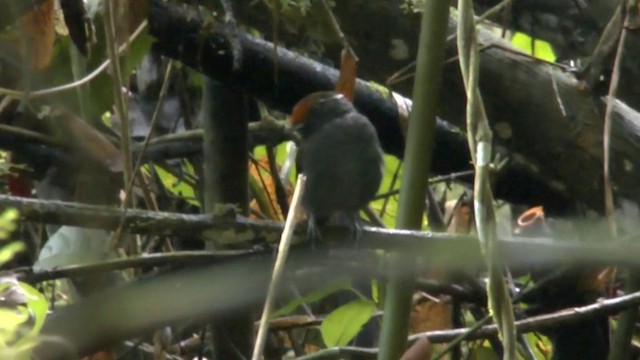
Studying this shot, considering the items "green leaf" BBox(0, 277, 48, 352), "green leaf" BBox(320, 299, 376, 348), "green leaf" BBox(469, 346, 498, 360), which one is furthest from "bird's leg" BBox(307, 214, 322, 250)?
"green leaf" BBox(0, 277, 48, 352)

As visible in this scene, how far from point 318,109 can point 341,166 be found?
43 cm

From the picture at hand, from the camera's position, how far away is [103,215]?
4.18ft

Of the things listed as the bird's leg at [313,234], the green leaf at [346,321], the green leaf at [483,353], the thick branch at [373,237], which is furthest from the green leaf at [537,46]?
the thick branch at [373,237]

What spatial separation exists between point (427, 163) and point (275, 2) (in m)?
0.58

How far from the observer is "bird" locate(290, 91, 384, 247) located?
2.15 metres

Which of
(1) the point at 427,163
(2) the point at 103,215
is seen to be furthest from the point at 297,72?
(1) the point at 427,163

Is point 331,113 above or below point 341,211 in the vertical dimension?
above

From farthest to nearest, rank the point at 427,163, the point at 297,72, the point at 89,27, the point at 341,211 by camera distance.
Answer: the point at 341,211 < the point at 297,72 < the point at 89,27 < the point at 427,163

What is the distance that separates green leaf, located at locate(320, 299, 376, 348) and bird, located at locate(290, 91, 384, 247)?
1.33ft

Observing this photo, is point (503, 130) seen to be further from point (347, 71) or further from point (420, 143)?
point (420, 143)

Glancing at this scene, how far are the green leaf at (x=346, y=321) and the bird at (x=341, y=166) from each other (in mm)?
407

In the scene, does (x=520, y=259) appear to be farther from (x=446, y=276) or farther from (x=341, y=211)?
(x=341, y=211)

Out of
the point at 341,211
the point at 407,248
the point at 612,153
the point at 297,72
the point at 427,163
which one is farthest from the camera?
the point at 341,211

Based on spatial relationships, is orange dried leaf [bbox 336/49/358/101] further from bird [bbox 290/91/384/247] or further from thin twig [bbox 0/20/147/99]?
bird [bbox 290/91/384/247]
